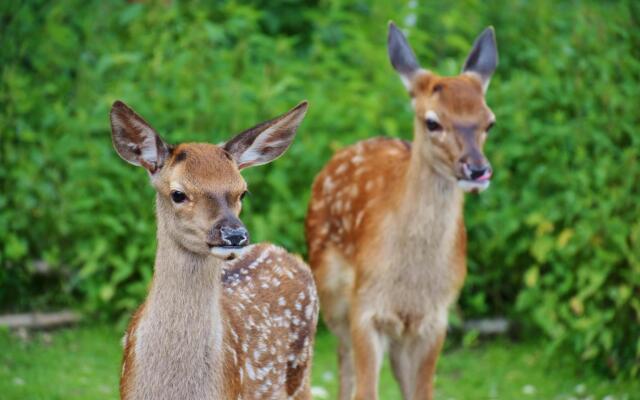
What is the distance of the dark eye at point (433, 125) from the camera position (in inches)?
257

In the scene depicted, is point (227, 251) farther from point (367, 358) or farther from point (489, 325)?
point (489, 325)

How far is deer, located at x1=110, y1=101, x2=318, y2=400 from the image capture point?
15.7ft

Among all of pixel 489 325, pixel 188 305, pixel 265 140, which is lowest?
pixel 489 325

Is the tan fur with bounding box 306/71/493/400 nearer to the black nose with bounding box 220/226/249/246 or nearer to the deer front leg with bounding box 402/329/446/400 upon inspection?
the deer front leg with bounding box 402/329/446/400

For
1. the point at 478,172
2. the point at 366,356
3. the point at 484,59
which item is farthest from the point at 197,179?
the point at 484,59

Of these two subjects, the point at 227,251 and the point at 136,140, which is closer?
the point at 227,251

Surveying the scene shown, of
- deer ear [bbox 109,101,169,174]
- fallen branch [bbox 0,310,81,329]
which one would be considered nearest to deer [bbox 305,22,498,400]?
deer ear [bbox 109,101,169,174]

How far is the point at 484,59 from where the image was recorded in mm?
7090

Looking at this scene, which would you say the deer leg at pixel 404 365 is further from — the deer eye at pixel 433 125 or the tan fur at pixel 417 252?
the deer eye at pixel 433 125

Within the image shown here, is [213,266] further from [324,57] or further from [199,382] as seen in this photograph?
[324,57]

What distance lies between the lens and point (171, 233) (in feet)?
16.0

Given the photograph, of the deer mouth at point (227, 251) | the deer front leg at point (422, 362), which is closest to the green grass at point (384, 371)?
the deer front leg at point (422, 362)

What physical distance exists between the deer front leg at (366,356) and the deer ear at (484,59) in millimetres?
1537

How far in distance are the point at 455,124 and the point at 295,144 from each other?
2.42 meters
